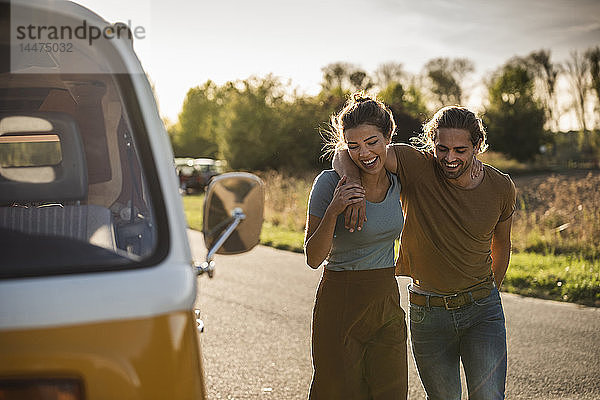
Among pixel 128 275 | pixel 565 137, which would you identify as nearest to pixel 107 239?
pixel 128 275

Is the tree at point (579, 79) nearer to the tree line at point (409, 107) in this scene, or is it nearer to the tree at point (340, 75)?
the tree line at point (409, 107)

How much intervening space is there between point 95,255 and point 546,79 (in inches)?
1879

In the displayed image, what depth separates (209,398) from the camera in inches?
187

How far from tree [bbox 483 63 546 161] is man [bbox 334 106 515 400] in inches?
1676

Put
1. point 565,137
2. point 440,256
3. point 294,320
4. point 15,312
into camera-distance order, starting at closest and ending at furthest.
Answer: point 15,312 → point 440,256 → point 294,320 → point 565,137

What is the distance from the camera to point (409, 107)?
48.8 m

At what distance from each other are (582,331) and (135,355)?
595cm

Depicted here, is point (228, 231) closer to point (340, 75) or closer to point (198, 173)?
point (198, 173)

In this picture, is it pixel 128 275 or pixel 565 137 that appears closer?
pixel 128 275

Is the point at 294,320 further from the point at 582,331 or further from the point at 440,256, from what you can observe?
the point at 440,256

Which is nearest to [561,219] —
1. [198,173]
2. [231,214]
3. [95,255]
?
[231,214]

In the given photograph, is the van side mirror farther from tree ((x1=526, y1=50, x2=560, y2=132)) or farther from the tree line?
tree ((x1=526, y1=50, x2=560, y2=132))

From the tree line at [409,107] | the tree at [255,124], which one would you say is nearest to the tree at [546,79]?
the tree line at [409,107]

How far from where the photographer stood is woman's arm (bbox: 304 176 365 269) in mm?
2857
